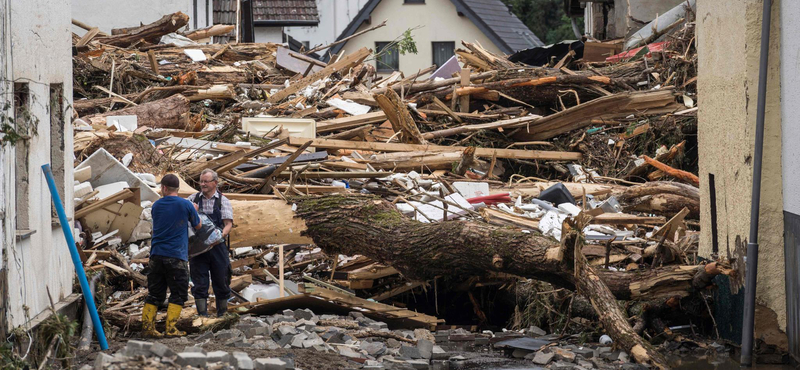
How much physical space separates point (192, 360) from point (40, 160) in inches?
105

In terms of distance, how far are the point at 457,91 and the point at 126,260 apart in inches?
303

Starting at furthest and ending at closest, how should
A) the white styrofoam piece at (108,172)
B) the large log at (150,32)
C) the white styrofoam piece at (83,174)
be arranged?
the large log at (150,32) → the white styrofoam piece at (108,172) → the white styrofoam piece at (83,174)

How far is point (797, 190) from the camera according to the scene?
242 inches

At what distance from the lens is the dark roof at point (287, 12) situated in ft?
106

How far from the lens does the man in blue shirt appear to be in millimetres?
7395

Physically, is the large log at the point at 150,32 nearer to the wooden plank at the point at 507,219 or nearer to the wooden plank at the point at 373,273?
the wooden plank at the point at 373,273

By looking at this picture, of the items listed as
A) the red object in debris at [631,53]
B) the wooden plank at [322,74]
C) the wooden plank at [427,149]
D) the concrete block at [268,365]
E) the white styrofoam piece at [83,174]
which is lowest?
the concrete block at [268,365]

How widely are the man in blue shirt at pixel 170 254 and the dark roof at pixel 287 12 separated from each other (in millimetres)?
25536

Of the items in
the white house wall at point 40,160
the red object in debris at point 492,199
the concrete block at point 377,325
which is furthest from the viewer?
the red object in debris at point 492,199

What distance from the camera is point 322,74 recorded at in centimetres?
1727

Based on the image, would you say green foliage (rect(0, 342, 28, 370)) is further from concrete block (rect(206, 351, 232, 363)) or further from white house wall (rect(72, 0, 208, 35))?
white house wall (rect(72, 0, 208, 35))

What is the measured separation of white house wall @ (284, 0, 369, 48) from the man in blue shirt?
3474 centimetres

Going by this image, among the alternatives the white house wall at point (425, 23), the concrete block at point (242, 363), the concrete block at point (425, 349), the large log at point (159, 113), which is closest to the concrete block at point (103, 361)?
the concrete block at point (242, 363)

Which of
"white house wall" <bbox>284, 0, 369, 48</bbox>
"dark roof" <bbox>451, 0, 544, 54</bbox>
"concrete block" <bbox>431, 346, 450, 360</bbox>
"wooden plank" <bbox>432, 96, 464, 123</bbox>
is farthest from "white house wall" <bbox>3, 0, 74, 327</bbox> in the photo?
"white house wall" <bbox>284, 0, 369, 48</bbox>
